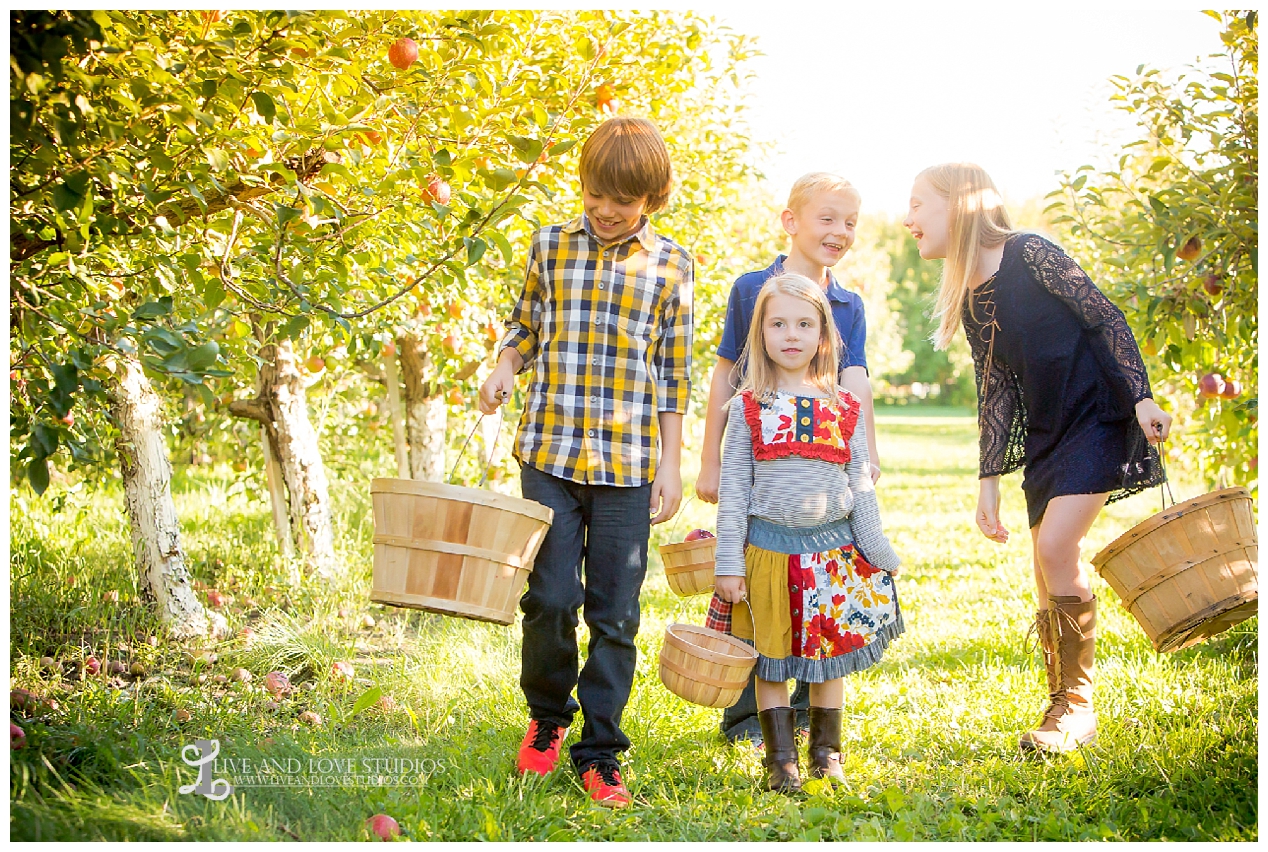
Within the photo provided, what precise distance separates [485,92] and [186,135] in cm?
68

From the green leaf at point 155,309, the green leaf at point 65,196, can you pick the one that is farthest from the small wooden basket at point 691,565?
the green leaf at point 65,196

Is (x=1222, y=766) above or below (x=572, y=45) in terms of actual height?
below

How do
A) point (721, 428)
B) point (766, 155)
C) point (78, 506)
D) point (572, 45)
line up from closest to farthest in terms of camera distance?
point (721, 428)
point (572, 45)
point (78, 506)
point (766, 155)

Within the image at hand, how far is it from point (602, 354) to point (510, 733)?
1.07 meters

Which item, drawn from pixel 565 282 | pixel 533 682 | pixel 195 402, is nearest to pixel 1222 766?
pixel 533 682

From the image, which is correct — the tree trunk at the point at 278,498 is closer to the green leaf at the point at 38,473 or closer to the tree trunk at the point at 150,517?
the tree trunk at the point at 150,517

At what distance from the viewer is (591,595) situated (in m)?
2.53

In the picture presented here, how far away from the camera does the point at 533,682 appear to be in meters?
2.55

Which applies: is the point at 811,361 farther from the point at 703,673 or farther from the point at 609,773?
the point at 609,773

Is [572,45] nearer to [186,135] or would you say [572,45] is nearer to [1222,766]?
[186,135]

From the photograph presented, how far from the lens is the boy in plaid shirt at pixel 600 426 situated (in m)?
2.44

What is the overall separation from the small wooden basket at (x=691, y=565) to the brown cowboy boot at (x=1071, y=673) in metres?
0.91

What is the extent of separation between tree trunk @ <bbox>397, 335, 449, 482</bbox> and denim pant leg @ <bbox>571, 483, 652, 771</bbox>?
2440 mm

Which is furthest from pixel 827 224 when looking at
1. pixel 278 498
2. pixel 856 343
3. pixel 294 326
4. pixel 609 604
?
pixel 278 498
